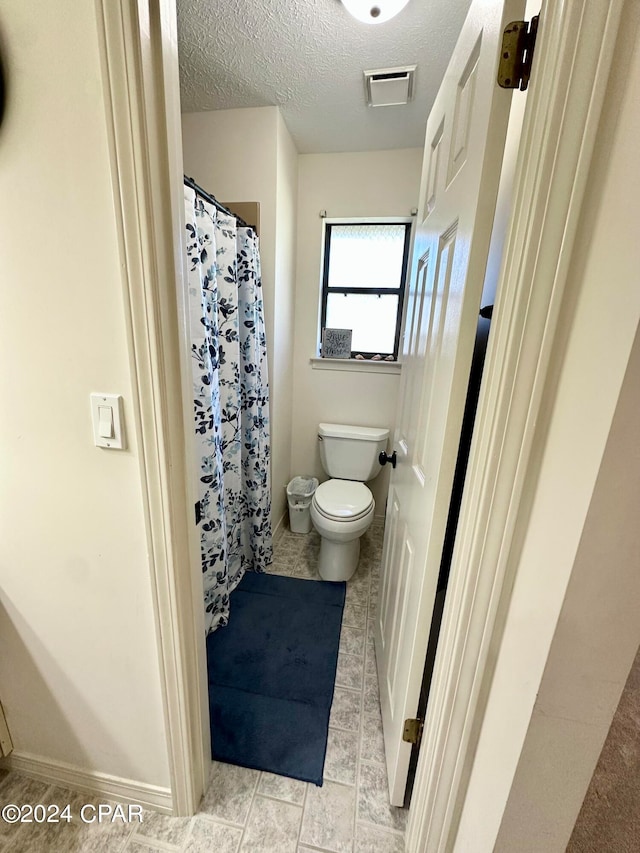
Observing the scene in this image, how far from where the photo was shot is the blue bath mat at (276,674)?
1.16 m

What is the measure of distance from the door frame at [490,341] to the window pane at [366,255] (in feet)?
5.96

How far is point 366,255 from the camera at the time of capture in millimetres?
2332

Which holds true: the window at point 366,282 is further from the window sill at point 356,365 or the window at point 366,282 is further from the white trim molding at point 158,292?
the white trim molding at point 158,292

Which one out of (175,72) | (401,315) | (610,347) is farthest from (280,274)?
(610,347)

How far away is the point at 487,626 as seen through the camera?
0.67 m

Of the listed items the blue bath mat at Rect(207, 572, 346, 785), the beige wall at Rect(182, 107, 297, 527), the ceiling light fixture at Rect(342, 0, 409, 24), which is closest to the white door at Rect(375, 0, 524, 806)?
the blue bath mat at Rect(207, 572, 346, 785)

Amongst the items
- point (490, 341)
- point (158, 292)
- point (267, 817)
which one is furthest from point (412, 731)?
point (158, 292)

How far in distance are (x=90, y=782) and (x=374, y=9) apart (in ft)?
8.51

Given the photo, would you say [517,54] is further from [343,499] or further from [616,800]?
[616,800]

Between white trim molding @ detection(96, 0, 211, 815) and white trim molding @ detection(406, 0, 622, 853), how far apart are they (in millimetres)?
614

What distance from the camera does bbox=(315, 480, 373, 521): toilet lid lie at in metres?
1.79

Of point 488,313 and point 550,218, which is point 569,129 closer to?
point 550,218

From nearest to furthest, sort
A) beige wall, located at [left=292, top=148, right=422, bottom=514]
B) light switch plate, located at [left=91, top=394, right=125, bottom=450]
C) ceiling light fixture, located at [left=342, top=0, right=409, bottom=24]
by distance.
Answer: light switch plate, located at [left=91, top=394, right=125, bottom=450] < ceiling light fixture, located at [left=342, top=0, right=409, bottom=24] < beige wall, located at [left=292, top=148, right=422, bottom=514]

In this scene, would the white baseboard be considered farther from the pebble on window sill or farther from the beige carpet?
the pebble on window sill
